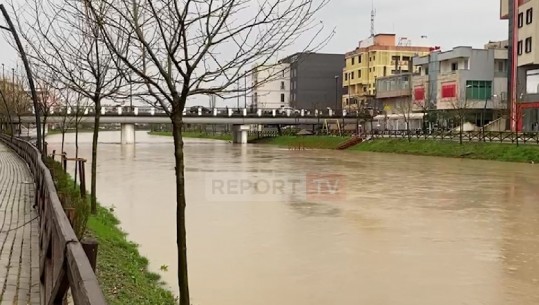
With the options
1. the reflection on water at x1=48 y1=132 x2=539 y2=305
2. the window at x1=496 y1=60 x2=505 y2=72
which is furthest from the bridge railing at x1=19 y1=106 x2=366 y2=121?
the reflection on water at x1=48 y1=132 x2=539 y2=305

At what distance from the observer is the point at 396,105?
74.1 m

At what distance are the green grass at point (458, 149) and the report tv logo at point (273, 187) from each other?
1604cm

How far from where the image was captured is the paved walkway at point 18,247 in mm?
5996

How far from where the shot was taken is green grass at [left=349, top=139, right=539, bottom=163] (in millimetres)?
39188

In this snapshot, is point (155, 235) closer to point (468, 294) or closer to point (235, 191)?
point (468, 294)

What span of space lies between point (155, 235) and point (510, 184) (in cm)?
1728

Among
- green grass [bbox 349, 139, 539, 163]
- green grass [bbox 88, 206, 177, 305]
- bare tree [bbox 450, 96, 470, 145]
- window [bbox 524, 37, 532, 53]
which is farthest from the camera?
bare tree [bbox 450, 96, 470, 145]

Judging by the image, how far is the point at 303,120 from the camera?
75.4m

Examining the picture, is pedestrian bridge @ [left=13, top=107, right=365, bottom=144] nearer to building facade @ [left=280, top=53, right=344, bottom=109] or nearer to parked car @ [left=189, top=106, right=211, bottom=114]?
parked car @ [left=189, top=106, right=211, bottom=114]

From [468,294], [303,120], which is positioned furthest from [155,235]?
[303,120]

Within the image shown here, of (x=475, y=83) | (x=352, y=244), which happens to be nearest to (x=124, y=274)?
(x=352, y=244)

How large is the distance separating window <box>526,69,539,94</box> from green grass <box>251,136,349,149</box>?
19.5m

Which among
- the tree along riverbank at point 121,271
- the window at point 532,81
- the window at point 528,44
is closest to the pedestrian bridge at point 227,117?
the window at point 532,81

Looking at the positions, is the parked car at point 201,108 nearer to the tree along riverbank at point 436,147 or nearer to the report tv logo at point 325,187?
the tree along riverbank at point 436,147
